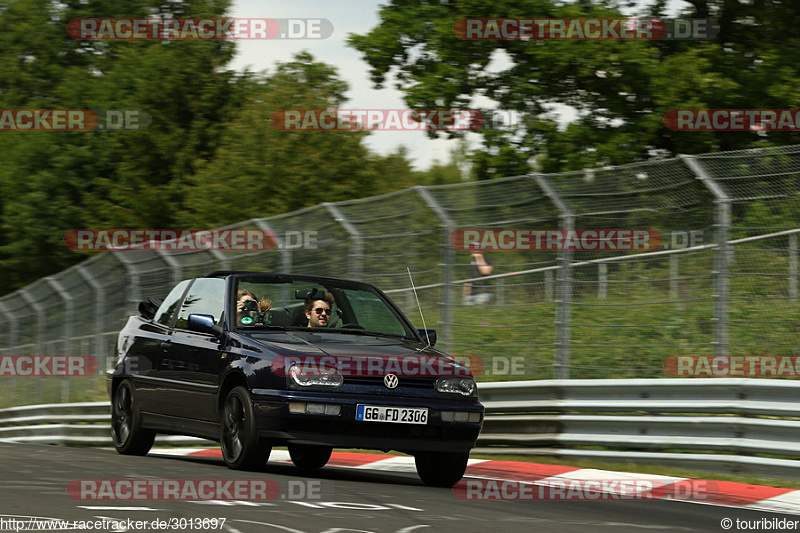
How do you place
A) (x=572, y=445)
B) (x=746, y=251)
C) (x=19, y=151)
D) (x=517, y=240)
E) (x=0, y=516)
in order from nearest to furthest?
1. (x=0, y=516)
2. (x=746, y=251)
3. (x=572, y=445)
4. (x=517, y=240)
5. (x=19, y=151)

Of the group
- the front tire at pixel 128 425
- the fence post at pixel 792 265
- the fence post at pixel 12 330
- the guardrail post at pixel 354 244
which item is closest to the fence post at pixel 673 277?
the fence post at pixel 792 265

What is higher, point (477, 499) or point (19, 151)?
point (19, 151)

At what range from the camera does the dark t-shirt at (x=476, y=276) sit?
12.2m

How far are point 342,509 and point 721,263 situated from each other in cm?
438

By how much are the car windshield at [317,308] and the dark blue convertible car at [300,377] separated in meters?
0.01

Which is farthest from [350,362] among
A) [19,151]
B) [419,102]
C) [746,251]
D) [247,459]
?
[19,151]

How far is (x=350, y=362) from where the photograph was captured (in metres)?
9.01

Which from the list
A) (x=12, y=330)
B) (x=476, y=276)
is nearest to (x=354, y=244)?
(x=476, y=276)

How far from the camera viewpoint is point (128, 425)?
1181 centimetres

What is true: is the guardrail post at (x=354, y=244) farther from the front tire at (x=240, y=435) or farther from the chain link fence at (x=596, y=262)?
the front tire at (x=240, y=435)

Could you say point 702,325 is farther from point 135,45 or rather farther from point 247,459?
point 135,45

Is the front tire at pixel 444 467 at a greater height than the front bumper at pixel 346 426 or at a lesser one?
lesser

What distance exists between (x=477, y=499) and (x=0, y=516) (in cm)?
310

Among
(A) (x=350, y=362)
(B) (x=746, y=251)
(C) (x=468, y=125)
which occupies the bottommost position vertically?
(A) (x=350, y=362)
